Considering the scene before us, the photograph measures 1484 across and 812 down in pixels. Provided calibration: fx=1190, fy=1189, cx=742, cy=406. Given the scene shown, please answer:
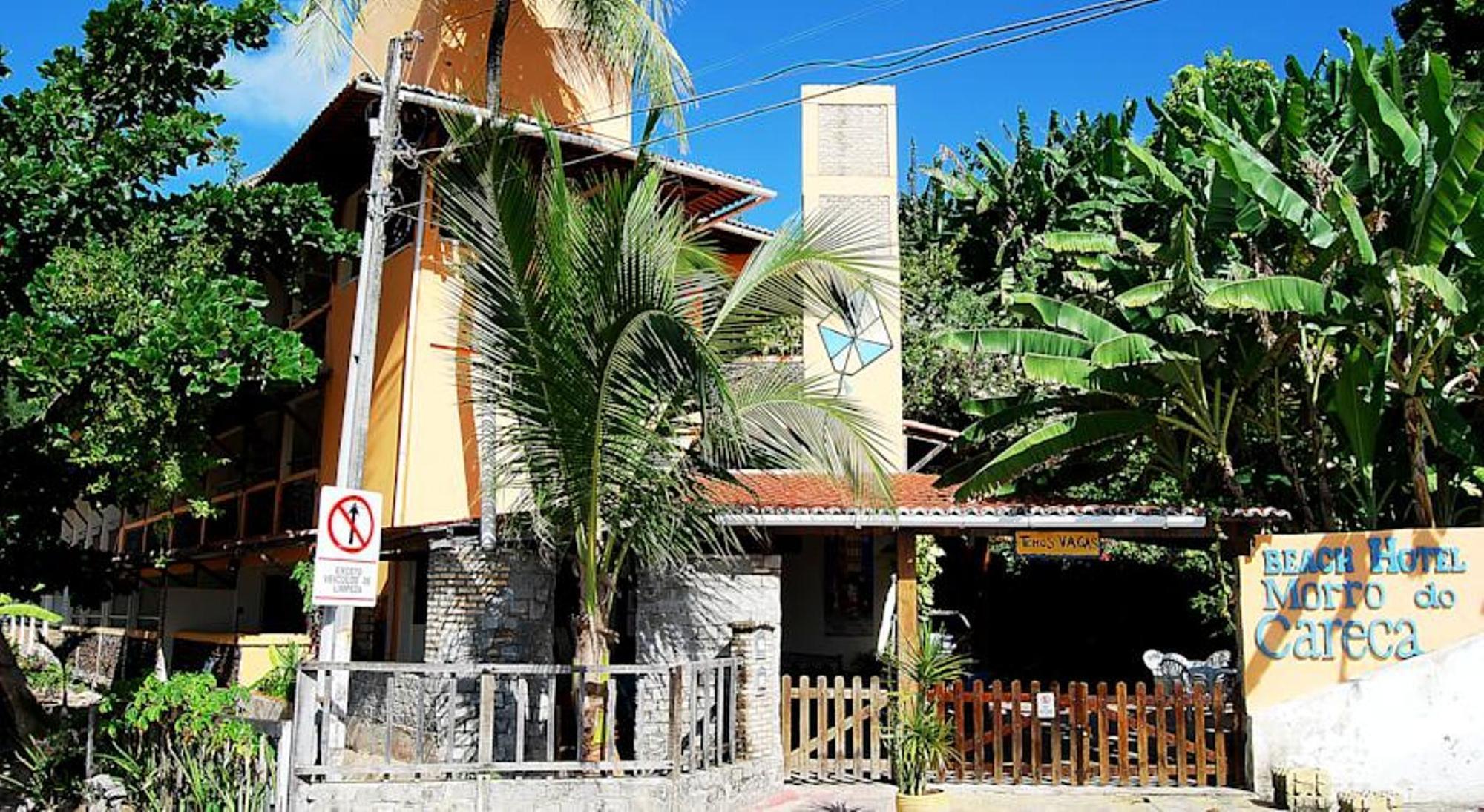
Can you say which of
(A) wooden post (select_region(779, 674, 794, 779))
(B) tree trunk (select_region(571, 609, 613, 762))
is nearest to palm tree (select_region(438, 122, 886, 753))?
(B) tree trunk (select_region(571, 609, 613, 762))

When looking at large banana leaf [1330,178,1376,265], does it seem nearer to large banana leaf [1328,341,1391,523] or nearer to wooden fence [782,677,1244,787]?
large banana leaf [1328,341,1391,523]

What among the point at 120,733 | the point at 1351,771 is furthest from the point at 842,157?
the point at 120,733

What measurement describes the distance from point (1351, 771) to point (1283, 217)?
5.13 meters

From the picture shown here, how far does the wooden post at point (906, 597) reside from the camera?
38.7 ft

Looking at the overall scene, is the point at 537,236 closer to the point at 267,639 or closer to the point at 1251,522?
the point at 1251,522

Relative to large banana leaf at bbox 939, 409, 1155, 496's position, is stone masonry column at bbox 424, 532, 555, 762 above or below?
below

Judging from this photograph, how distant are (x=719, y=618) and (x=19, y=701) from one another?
7.57 meters

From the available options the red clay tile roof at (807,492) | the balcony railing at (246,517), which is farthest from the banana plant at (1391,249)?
the balcony railing at (246,517)

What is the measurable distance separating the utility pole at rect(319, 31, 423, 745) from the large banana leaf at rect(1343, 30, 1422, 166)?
29.1 feet

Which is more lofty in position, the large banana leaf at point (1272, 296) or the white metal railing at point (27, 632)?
the large banana leaf at point (1272, 296)

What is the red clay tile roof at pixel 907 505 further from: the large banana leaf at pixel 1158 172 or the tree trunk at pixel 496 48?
the tree trunk at pixel 496 48

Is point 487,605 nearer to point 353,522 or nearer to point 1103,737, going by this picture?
point 353,522

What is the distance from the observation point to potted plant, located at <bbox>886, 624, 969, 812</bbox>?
9055 mm

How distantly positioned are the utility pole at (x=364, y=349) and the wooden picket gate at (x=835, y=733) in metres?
4.23
